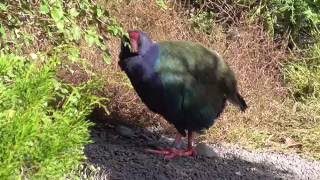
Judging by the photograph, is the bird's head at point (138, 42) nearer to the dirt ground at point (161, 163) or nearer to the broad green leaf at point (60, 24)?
the dirt ground at point (161, 163)

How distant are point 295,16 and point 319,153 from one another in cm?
211

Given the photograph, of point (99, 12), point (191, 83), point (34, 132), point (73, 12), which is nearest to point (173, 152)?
point (191, 83)

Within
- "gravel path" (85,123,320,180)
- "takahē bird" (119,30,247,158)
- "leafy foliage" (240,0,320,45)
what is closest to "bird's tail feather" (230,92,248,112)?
"takahē bird" (119,30,247,158)

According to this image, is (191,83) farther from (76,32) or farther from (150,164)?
(76,32)

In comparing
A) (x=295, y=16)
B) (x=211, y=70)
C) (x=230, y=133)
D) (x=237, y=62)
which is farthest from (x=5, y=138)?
(x=295, y=16)

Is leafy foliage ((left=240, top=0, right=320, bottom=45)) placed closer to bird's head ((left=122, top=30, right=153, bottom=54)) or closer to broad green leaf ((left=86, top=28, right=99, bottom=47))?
bird's head ((left=122, top=30, right=153, bottom=54))

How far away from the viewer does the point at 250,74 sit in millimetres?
7109

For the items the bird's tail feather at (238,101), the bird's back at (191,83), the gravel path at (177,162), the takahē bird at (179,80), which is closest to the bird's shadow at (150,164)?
the gravel path at (177,162)

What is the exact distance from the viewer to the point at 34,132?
8.73ft

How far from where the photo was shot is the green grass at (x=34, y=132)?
264 centimetres

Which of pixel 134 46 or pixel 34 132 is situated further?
pixel 134 46

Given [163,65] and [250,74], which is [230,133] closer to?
[250,74]

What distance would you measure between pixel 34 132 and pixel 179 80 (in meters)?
2.89

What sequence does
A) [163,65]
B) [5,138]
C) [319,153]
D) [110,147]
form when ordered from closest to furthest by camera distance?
[5,138] < [163,65] < [110,147] < [319,153]
